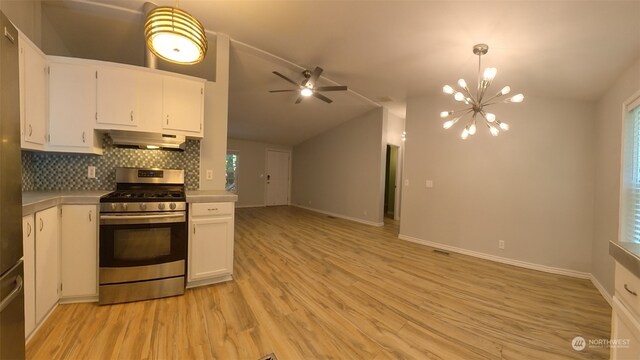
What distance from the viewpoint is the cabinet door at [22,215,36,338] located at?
61.4 inches

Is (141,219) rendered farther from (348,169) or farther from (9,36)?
(348,169)

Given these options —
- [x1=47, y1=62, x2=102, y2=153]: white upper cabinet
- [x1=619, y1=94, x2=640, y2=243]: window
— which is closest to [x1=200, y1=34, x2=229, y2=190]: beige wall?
[x1=47, y1=62, x2=102, y2=153]: white upper cabinet

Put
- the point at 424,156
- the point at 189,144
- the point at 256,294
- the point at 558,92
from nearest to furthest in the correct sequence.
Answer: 1. the point at 256,294
2. the point at 189,144
3. the point at 558,92
4. the point at 424,156

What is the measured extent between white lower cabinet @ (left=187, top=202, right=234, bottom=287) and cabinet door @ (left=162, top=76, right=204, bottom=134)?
94 centimetres

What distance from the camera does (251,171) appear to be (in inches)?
324

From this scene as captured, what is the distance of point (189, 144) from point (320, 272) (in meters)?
2.32

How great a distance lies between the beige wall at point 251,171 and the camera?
805 cm

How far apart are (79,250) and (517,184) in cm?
539

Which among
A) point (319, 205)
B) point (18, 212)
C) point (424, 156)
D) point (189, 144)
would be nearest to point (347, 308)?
point (18, 212)

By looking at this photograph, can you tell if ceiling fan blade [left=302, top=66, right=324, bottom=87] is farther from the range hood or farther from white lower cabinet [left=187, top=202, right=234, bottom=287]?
white lower cabinet [left=187, top=202, right=234, bottom=287]

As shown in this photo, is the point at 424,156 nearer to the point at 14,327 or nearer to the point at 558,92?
the point at 558,92

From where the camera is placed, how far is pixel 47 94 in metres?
2.13

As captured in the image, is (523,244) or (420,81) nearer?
(523,244)

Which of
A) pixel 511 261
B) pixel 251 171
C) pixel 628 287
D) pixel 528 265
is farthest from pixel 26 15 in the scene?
pixel 528 265
